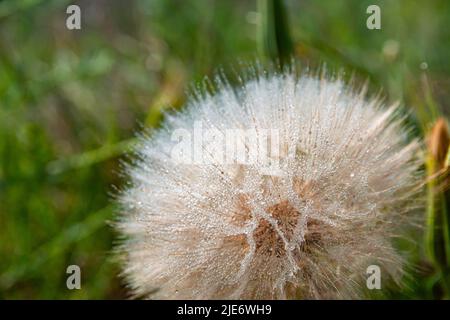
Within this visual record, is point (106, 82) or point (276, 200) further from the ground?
point (106, 82)

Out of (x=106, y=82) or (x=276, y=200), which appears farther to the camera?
(x=106, y=82)

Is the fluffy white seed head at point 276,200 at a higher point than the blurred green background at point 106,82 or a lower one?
lower

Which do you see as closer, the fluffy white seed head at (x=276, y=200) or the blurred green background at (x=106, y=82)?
the fluffy white seed head at (x=276, y=200)

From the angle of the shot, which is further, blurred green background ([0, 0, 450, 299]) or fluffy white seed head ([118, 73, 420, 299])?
blurred green background ([0, 0, 450, 299])

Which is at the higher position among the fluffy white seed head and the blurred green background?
the blurred green background
